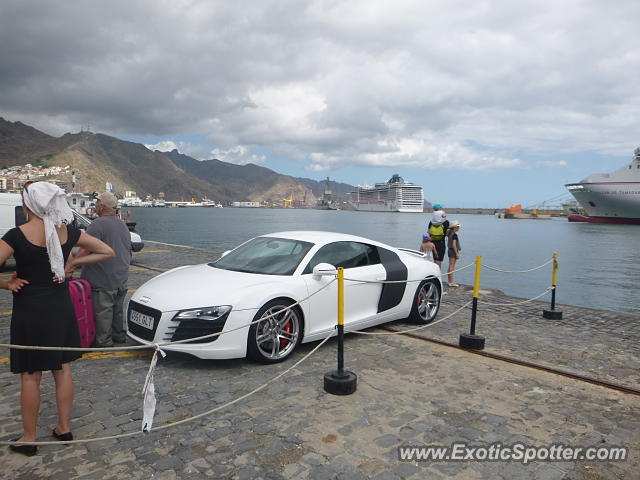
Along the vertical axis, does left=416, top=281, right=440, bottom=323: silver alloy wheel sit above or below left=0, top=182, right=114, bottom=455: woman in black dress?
below

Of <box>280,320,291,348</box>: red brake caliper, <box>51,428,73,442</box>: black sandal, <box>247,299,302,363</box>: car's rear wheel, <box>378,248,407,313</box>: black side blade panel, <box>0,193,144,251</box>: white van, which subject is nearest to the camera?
<box>51,428,73,442</box>: black sandal

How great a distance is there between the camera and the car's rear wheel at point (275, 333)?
15.2ft

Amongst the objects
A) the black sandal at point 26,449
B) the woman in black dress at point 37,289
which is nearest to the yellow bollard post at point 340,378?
the woman in black dress at point 37,289

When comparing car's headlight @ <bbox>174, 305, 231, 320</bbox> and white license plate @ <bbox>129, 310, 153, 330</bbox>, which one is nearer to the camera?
car's headlight @ <bbox>174, 305, 231, 320</bbox>

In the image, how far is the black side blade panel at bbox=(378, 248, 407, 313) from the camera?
19.7 feet

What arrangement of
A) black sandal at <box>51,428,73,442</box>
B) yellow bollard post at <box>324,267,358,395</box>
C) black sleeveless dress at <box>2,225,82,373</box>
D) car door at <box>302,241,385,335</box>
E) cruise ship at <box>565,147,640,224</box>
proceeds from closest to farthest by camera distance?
black sleeveless dress at <box>2,225,82,373</box> → black sandal at <box>51,428,73,442</box> → yellow bollard post at <box>324,267,358,395</box> → car door at <box>302,241,385,335</box> → cruise ship at <box>565,147,640,224</box>

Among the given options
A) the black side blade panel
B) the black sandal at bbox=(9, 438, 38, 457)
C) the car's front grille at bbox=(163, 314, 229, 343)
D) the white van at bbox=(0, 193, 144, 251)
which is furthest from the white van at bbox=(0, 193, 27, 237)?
the black sandal at bbox=(9, 438, 38, 457)

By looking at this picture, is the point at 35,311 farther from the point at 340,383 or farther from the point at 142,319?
the point at 340,383

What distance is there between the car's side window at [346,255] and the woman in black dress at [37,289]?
2.84m

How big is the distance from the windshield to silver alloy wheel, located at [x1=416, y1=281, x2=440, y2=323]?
2.16 metres

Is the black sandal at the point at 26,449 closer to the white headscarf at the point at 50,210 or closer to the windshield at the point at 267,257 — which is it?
the white headscarf at the point at 50,210

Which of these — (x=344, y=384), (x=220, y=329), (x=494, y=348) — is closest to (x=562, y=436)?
(x=344, y=384)

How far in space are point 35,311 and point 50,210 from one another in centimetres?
68

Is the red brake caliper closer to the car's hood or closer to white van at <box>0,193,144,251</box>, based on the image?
the car's hood
